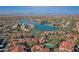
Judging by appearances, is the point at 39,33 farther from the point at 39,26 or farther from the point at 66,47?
the point at 66,47

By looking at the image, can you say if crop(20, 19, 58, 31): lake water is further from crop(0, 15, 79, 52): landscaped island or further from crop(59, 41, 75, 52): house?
crop(59, 41, 75, 52): house

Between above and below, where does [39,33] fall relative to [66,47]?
above

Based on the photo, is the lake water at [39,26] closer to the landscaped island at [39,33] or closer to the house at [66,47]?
the landscaped island at [39,33]

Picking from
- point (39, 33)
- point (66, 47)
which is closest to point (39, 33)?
point (39, 33)

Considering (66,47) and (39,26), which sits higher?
(39,26)

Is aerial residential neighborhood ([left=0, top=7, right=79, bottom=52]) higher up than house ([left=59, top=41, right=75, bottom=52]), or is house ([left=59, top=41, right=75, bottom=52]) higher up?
aerial residential neighborhood ([left=0, top=7, right=79, bottom=52])

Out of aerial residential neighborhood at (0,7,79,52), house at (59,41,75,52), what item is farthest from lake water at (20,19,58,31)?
house at (59,41,75,52)

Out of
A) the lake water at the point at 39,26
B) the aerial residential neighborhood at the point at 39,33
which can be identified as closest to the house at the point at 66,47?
the aerial residential neighborhood at the point at 39,33

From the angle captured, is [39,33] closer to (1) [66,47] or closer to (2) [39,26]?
(2) [39,26]

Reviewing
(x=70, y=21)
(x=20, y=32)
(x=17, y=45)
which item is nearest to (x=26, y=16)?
(x=20, y=32)

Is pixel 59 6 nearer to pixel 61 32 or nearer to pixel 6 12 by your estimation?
pixel 61 32
